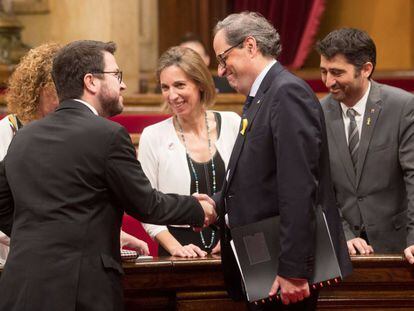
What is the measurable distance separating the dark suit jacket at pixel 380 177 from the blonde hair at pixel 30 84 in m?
1.16

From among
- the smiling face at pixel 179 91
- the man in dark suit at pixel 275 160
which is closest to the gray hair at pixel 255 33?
the man in dark suit at pixel 275 160

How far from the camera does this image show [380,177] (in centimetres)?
346

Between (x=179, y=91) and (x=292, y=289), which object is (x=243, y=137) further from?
(x=179, y=91)

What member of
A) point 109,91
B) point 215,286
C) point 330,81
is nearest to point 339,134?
point 330,81

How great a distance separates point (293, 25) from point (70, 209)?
→ 615 centimetres

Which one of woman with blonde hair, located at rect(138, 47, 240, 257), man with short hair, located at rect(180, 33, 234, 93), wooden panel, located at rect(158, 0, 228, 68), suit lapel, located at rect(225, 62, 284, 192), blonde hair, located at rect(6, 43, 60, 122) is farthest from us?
wooden panel, located at rect(158, 0, 228, 68)

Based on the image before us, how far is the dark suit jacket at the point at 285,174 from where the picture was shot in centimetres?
271

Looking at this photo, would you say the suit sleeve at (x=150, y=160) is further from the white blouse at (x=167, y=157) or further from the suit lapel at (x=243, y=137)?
the suit lapel at (x=243, y=137)

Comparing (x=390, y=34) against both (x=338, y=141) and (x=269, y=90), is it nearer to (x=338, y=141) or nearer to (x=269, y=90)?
(x=338, y=141)

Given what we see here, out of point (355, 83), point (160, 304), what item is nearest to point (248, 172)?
point (160, 304)

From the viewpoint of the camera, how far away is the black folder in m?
2.78

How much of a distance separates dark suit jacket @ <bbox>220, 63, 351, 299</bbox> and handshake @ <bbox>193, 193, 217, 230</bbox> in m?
0.09

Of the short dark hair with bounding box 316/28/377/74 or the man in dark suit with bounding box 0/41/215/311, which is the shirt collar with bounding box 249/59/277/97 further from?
the short dark hair with bounding box 316/28/377/74

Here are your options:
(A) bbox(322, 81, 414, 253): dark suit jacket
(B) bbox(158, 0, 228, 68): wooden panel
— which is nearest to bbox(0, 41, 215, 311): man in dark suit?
(A) bbox(322, 81, 414, 253): dark suit jacket
